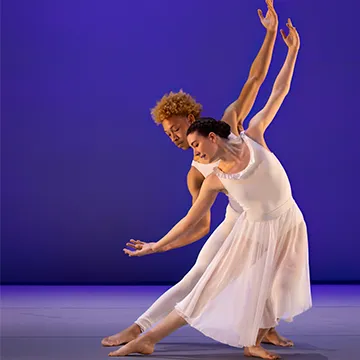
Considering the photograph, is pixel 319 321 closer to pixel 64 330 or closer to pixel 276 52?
pixel 64 330

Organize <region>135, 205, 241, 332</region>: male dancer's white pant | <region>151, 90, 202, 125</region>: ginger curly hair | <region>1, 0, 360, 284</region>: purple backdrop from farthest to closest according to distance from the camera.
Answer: <region>1, 0, 360, 284</region>: purple backdrop, <region>151, 90, 202, 125</region>: ginger curly hair, <region>135, 205, 241, 332</region>: male dancer's white pant

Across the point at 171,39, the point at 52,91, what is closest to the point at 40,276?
the point at 52,91

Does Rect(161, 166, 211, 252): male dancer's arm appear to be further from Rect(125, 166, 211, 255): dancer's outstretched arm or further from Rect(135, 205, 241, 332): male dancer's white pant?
Rect(135, 205, 241, 332): male dancer's white pant

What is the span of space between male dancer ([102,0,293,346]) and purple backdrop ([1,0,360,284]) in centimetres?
A: 233

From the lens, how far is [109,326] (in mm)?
4031

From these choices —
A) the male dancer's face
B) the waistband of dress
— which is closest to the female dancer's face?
the waistband of dress

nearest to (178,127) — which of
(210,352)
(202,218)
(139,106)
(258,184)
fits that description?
(202,218)

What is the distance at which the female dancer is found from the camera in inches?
124

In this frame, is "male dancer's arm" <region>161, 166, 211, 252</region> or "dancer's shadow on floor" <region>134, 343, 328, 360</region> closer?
"dancer's shadow on floor" <region>134, 343, 328, 360</region>

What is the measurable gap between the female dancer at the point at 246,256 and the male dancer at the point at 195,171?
216 millimetres

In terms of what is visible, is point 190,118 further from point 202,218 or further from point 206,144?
point 206,144

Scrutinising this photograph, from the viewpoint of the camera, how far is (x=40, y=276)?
20.6ft

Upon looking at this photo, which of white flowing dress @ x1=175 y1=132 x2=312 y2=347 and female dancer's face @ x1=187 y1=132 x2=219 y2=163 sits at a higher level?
female dancer's face @ x1=187 y1=132 x2=219 y2=163

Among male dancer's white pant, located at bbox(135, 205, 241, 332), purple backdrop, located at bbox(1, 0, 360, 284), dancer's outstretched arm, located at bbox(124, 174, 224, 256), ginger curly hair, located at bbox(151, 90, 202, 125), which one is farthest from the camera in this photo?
purple backdrop, located at bbox(1, 0, 360, 284)
